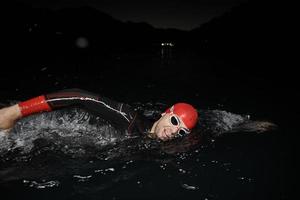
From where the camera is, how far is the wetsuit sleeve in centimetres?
622

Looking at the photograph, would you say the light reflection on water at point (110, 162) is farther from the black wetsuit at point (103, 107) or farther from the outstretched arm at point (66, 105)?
the outstretched arm at point (66, 105)

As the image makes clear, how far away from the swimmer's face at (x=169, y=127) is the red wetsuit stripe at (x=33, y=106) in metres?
2.58

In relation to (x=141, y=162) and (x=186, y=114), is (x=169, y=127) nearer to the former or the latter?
(x=186, y=114)

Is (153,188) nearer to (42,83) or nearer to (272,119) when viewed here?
(272,119)

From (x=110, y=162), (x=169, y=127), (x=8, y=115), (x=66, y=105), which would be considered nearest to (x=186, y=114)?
(x=169, y=127)

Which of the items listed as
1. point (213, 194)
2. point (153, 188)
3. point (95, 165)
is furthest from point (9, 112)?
point (213, 194)

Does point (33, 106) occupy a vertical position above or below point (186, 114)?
above

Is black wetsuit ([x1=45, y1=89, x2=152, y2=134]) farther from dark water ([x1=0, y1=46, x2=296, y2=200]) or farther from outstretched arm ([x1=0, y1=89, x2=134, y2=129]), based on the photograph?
dark water ([x1=0, y1=46, x2=296, y2=200])

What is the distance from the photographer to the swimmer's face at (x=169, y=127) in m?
6.73

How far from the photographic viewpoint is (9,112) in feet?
19.8

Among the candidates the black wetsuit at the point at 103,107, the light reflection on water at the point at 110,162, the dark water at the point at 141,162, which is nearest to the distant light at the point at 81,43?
the dark water at the point at 141,162

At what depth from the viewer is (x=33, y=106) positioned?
617 centimetres

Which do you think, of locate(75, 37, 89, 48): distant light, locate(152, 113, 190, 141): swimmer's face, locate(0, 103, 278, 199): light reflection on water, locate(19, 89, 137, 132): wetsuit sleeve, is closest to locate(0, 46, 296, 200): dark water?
locate(0, 103, 278, 199): light reflection on water

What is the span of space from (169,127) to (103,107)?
5.37ft
